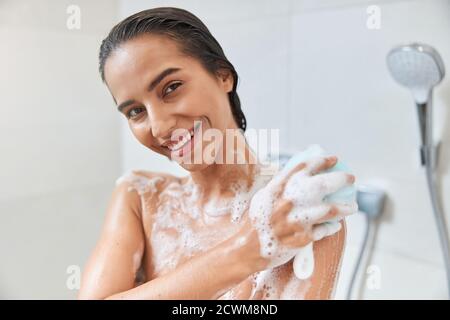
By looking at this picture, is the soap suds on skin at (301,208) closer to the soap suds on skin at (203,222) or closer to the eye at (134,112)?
the soap suds on skin at (203,222)

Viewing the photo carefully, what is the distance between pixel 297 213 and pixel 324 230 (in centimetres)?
4

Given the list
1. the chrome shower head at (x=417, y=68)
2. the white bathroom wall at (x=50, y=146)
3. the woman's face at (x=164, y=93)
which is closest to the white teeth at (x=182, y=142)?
the woman's face at (x=164, y=93)

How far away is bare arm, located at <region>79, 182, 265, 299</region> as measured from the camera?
530 mm

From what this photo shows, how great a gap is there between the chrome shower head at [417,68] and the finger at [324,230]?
36 cm

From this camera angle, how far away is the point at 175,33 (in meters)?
0.52

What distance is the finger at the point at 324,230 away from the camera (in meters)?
0.52

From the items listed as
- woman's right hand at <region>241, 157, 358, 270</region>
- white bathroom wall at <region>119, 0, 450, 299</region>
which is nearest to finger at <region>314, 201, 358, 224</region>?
woman's right hand at <region>241, 157, 358, 270</region>

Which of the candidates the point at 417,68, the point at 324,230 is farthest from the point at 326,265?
the point at 417,68

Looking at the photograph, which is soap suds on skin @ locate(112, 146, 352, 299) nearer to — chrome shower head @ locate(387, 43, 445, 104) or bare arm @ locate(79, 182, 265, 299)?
bare arm @ locate(79, 182, 265, 299)

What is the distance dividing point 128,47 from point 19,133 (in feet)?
0.84

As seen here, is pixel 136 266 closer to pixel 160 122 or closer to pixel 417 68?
pixel 160 122

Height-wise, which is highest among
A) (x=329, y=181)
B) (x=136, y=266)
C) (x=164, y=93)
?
(x=164, y=93)

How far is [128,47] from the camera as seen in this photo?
0.51m
